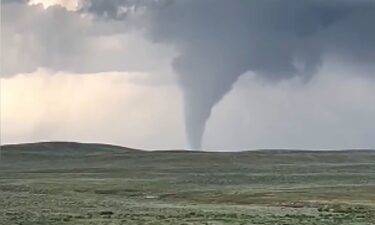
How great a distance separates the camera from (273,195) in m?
66.6

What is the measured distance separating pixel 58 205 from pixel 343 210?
20593 millimetres

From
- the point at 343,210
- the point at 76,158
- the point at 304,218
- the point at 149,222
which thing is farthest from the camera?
the point at 76,158

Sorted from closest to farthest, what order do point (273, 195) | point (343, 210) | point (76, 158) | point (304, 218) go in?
point (304, 218), point (343, 210), point (273, 195), point (76, 158)

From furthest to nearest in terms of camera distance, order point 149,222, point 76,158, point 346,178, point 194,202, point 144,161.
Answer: point 76,158 < point 144,161 < point 346,178 < point 194,202 < point 149,222

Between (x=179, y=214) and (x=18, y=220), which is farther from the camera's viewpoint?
(x=179, y=214)

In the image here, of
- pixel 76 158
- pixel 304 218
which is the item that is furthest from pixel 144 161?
pixel 304 218

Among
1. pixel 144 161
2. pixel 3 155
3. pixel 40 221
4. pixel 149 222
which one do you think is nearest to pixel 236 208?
pixel 149 222

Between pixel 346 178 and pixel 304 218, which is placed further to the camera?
pixel 346 178

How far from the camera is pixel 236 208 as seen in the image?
5369 cm

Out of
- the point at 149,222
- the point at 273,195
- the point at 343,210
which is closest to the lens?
the point at 149,222

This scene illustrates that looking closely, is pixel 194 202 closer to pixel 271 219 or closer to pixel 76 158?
pixel 271 219

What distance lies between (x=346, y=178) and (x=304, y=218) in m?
56.3

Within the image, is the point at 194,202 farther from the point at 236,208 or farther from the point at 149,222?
the point at 149,222

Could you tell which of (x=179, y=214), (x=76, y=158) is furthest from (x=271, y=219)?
(x=76, y=158)
